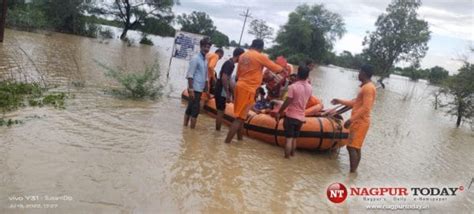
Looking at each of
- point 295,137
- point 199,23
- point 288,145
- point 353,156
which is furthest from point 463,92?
point 199,23

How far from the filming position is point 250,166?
5.59m

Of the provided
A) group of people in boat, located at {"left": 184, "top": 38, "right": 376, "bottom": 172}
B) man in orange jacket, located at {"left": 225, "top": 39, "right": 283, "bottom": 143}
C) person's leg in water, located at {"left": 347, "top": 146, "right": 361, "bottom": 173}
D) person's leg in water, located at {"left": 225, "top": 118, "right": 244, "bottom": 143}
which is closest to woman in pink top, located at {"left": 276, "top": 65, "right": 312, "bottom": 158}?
group of people in boat, located at {"left": 184, "top": 38, "right": 376, "bottom": 172}

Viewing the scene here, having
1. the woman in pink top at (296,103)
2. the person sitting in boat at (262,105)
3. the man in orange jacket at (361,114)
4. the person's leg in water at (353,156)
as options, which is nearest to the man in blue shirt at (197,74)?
the person sitting in boat at (262,105)

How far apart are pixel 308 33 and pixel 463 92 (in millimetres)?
41446

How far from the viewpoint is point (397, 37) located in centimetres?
4528

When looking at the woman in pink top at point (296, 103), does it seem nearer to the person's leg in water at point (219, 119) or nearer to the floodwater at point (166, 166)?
the floodwater at point (166, 166)

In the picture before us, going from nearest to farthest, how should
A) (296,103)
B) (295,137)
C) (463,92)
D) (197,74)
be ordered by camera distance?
1. (296,103)
2. (295,137)
3. (197,74)
4. (463,92)

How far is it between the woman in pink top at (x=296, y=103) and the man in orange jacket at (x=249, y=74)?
355 millimetres

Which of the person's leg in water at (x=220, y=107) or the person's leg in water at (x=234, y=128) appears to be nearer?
the person's leg in water at (x=234, y=128)

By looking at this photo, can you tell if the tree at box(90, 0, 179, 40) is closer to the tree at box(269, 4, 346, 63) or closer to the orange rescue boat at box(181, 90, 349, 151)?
the tree at box(269, 4, 346, 63)

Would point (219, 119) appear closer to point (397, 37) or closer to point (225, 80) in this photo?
point (225, 80)

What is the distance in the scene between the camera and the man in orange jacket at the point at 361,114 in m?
5.76

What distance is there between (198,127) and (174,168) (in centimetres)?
244

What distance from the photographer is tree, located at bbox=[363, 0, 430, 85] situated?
1763 inches
